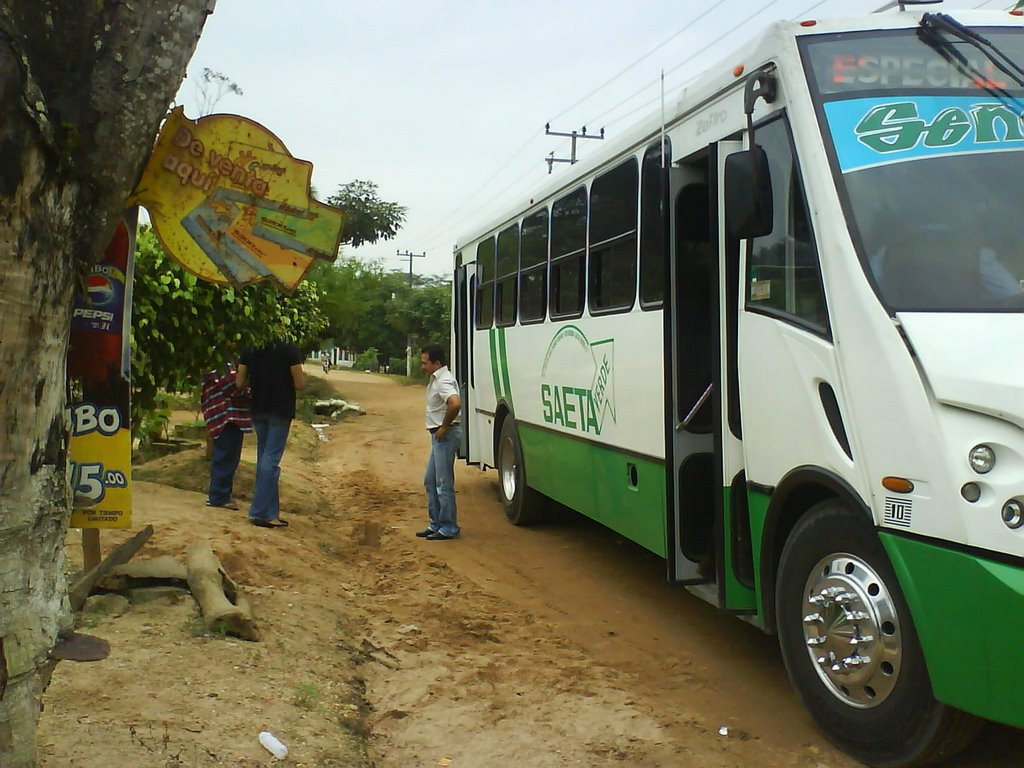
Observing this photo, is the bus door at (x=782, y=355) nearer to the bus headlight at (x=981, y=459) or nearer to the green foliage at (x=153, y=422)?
the bus headlight at (x=981, y=459)

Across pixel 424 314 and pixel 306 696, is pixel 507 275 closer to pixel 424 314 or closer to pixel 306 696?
pixel 306 696

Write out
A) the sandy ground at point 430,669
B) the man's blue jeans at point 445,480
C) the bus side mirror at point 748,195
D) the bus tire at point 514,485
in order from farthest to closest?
the bus tire at point 514,485
the man's blue jeans at point 445,480
the bus side mirror at point 748,195
the sandy ground at point 430,669

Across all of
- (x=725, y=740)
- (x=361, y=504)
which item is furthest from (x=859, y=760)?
(x=361, y=504)

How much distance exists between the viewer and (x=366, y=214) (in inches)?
1312

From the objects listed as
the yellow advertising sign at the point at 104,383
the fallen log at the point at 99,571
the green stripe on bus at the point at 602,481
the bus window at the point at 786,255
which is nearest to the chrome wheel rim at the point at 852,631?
the bus window at the point at 786,255

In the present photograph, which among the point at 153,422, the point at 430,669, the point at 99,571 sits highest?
the point at 153,422

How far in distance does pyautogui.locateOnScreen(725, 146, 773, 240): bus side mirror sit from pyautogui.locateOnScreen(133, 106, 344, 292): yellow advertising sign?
1696 millimetres

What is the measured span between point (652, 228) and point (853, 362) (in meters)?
2.45

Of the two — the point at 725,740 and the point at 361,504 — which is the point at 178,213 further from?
the point at 361,504

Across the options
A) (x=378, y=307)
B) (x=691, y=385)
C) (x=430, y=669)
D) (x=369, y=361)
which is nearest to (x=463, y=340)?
(x=691, y=385)

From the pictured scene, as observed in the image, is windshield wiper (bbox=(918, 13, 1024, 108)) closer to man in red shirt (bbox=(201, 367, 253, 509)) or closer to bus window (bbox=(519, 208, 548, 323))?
bus window (bbox=(519, 208, 548, 323))

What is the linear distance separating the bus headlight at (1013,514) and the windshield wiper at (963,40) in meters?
2.01

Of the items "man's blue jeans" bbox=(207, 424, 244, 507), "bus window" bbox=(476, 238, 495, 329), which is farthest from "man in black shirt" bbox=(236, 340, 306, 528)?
"bus window" bbox=(476, 238, 495, 329)

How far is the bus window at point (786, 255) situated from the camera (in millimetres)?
4285
